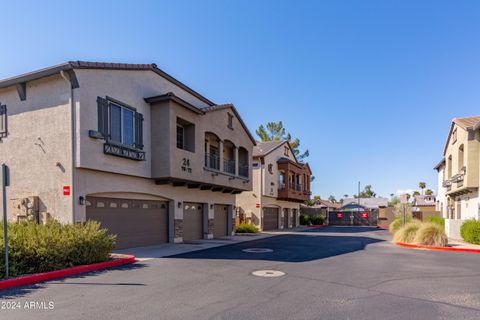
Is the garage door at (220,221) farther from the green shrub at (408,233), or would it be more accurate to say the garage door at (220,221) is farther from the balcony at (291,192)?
the green shrub at (408,233)

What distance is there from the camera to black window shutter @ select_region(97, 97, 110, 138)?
528 inches

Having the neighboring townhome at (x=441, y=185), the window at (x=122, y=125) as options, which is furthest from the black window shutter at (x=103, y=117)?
the neighboring townhome at (x=441, y=185)

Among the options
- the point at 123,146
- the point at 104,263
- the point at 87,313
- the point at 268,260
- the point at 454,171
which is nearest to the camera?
the point at 87,313

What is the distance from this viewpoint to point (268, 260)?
476 inches

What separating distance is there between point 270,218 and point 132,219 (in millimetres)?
18810

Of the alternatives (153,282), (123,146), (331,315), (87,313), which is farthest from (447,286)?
(123,146)

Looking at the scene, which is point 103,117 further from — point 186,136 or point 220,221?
point 220,221

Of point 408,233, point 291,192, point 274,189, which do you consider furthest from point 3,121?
point 291,192

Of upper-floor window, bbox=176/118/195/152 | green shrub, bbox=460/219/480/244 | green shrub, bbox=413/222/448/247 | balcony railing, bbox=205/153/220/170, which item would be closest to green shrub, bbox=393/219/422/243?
green shrub, bbox=413/222/448/247

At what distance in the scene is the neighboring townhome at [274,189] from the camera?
29875 mm

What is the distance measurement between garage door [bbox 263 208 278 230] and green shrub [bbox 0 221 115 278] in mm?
21290

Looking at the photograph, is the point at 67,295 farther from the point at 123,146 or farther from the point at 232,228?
the point at 232,228

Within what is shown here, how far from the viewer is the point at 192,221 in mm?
20188

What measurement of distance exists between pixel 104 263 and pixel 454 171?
2375cm
